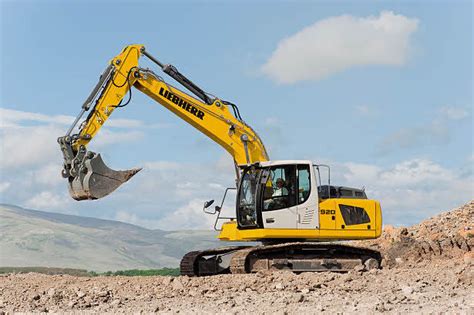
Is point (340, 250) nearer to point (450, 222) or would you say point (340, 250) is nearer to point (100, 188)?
point (100, 188)

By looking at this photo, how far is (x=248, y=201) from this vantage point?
16406mm

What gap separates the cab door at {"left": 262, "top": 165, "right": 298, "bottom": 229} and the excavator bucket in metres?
3.08

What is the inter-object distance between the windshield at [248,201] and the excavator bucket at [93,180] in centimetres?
263

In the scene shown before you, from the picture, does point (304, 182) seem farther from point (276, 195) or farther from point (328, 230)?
point (328, 230)

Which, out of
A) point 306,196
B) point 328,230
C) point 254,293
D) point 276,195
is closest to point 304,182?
point 306,196

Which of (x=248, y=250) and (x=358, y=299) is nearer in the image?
(x=358, y=299)

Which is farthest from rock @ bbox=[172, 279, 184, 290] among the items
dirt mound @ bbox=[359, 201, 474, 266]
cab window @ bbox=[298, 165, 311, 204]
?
dirt mound @ bbox=[359, 201, 474, 266]

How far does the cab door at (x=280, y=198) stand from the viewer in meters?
16.2

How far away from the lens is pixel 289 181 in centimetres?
1641

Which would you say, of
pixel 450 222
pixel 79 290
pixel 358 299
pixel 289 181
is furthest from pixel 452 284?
pixel 450 222

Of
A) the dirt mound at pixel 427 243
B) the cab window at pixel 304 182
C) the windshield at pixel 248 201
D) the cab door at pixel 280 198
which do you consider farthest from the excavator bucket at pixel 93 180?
the dirt mound at pixel 427 243

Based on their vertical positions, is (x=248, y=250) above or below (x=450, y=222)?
below

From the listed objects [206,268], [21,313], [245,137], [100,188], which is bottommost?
[21,313]

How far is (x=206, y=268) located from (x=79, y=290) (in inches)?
151
